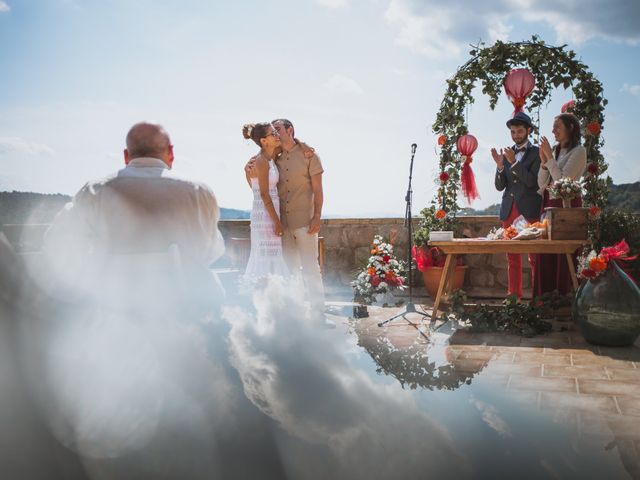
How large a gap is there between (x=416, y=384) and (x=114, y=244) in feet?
6.35

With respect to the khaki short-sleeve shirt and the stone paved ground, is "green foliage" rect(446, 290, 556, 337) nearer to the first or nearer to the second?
the stone paved ground

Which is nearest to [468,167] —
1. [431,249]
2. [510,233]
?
[431,249]

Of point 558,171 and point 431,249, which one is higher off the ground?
point 558,171

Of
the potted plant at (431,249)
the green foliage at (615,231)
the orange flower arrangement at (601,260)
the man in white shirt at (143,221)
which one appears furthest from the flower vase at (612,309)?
the man in white shirt at (143,221)

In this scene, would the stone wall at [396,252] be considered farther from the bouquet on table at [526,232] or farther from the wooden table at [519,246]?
the wooden table at [519,246]

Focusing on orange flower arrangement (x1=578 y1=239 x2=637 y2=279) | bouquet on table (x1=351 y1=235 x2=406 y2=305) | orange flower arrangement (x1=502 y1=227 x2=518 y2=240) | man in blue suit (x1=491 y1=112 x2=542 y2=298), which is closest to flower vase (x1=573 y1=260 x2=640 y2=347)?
orange flower arrangement (x1=578 y1=239 x2=637 y2=279)

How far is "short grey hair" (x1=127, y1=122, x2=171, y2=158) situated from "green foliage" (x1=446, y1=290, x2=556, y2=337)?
135 inches

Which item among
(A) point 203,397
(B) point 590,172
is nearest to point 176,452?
(A) point 203,397

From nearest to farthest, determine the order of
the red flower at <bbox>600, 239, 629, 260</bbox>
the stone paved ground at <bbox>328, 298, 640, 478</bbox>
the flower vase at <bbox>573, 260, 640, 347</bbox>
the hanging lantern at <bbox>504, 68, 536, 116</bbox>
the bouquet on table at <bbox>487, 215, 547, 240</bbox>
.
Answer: the stone paved ground at <bbox>328, 298, 640, 478</bbox> < the flower vase at <bbox>573, 260, 640, 347</bbox> < the red flower at <bbox>600, 239, 629, 260</bbox> < the bouquet on table at <bbox>487, 215, 547, 240</bbox> < the hanging lantern at <bbox>504, 68, 536, 116</bbox>

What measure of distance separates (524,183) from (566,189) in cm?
57

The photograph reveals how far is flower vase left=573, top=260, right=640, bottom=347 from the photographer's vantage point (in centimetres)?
401

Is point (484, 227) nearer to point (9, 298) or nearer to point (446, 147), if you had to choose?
point (446, 147)

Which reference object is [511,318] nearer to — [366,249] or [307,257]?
[307,257]

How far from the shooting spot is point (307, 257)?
5.08 metres
